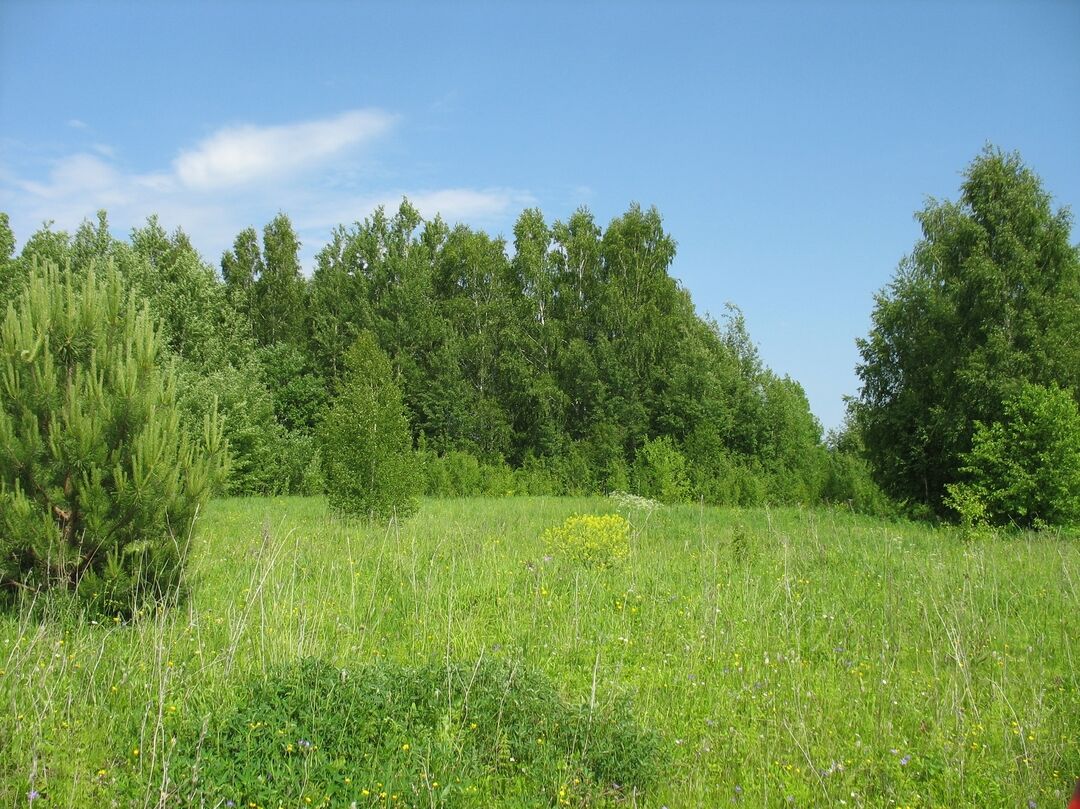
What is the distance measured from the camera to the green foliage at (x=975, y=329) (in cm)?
1927

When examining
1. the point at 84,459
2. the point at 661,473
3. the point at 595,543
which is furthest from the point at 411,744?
the point at 661,473

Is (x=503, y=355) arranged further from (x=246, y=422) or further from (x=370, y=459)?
(x=370, y=459)

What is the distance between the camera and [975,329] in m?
20.4

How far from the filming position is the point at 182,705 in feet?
13.9

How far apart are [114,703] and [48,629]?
1198 millimetres

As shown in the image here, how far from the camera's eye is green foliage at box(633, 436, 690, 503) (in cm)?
2611

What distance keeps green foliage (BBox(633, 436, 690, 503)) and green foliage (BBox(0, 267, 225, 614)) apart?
67.0 ft

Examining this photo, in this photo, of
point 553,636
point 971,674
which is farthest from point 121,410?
point 971,674

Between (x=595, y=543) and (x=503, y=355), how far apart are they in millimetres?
24713

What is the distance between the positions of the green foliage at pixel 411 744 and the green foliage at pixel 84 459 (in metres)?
2.45

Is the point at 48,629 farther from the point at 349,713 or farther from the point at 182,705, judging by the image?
the point at 349,713

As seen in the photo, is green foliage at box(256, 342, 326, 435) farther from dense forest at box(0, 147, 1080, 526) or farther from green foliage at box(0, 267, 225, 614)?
green foliage at box(0, 267, 225, 614)

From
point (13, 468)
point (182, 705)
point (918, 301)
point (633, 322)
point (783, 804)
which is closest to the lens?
point (783, 804)

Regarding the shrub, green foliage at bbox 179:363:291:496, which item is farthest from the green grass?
green foliage at bbox 179:363:291:496
